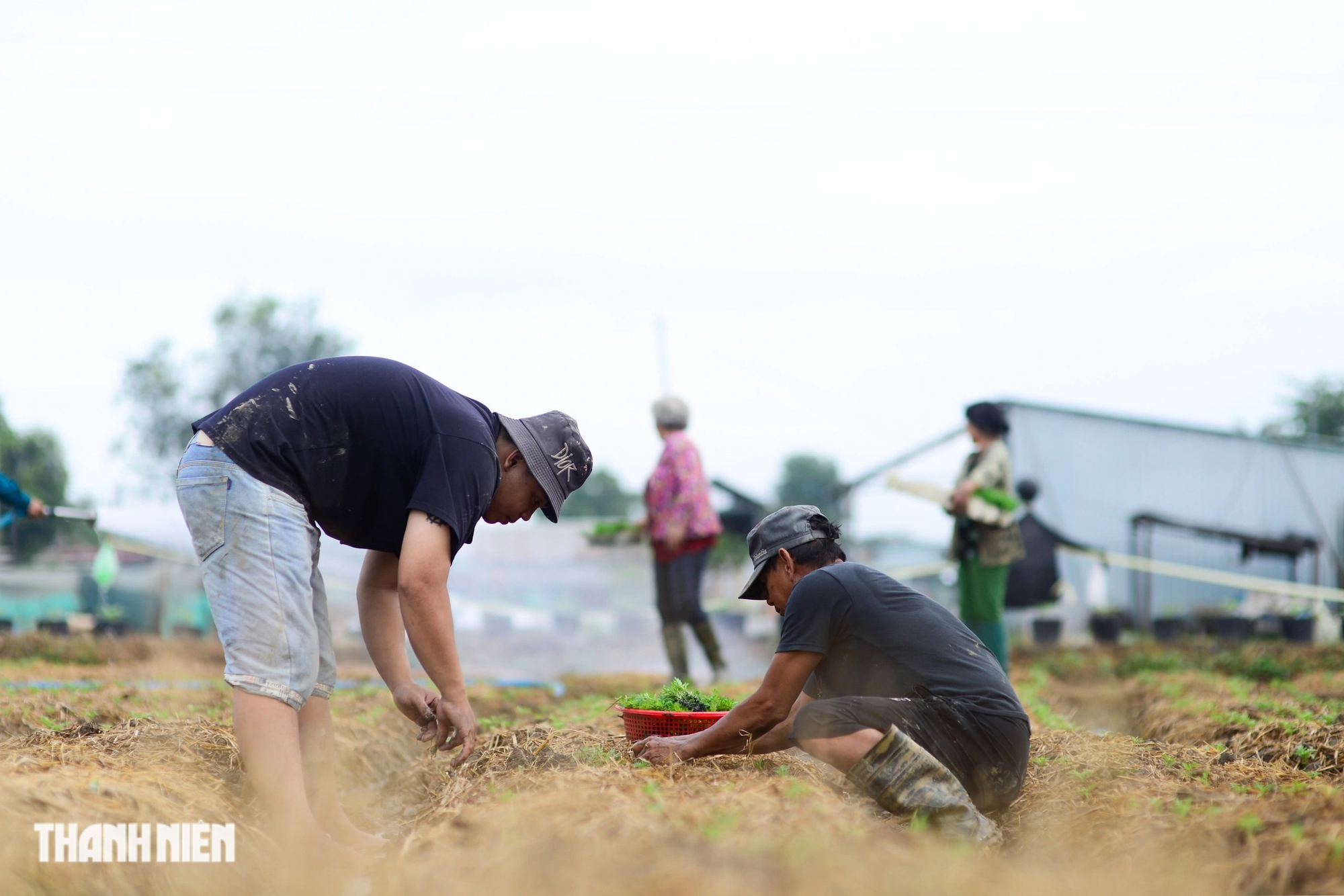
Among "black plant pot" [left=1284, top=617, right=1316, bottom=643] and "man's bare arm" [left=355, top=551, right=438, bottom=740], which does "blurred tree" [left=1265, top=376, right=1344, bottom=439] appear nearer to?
"black plant pot" [left=1284, top=617, right=1316, bottom=643]

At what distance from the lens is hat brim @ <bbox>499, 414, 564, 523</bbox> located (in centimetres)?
321

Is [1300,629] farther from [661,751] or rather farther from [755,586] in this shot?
[661,751]

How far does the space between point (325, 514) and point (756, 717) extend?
4.69ft

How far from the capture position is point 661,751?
3.25 metres

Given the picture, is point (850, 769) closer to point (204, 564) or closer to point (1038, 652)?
point (204, 564)

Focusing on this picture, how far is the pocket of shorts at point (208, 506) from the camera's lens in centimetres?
289

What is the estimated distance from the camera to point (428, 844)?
2377mm

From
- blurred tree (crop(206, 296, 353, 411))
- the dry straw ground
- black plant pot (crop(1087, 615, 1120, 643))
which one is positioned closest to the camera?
the dry straw ground

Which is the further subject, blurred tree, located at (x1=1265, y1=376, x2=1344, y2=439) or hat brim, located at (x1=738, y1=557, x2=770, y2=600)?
blurred tree, located at (x1=1265, y1=376, x2=1344, y2=439)

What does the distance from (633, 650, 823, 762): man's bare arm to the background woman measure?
14.0 feet

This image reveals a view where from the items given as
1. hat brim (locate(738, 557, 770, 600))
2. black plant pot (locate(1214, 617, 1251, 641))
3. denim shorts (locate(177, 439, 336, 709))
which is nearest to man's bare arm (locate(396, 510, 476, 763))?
denim shorts (locate(177, 439, 336, 709))

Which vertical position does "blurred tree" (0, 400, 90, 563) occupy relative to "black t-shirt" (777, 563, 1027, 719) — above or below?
below

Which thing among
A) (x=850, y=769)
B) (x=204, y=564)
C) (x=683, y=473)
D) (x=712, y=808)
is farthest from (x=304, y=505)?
(x=683, y=473)

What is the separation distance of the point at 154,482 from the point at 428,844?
4477cm
